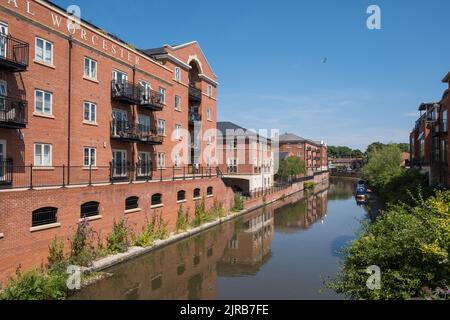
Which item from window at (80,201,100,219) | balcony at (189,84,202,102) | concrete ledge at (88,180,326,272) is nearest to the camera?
concrete ledge at (88,180,326,272)

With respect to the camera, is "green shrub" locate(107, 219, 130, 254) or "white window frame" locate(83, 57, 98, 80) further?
"white window frame" locate(83, 57, 98, 80)

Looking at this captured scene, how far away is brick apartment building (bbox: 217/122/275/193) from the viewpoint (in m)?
43.4

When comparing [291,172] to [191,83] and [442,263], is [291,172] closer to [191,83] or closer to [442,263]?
[191,83]

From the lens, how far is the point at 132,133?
75.2 ft

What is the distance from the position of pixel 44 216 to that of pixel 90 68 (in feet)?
31.5

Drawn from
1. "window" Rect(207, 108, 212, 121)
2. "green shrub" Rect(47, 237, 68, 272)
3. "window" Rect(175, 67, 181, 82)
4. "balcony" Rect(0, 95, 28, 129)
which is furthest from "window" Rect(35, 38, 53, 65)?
"window" Rect(207, 108, 212, 121)

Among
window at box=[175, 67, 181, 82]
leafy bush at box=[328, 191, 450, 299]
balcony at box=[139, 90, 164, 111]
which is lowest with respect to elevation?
leafy bush at box=[328, 191, 450, 299]

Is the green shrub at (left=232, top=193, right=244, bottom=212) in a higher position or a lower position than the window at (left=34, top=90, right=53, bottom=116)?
lower

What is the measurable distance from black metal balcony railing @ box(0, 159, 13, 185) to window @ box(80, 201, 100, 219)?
3230mm

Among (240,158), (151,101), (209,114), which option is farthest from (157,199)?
(240,158)

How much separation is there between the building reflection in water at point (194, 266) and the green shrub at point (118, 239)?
1068 mm

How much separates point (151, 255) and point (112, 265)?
2.90m

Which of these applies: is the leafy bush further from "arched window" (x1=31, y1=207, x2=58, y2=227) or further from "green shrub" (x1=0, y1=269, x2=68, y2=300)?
"arched window" (x1=31, y1=207, x2=58, y2=227)

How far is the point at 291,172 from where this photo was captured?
60.8 metres
